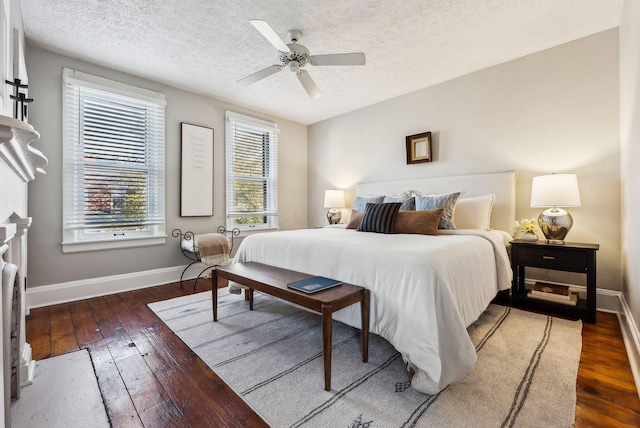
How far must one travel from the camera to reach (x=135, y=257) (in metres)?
3.37

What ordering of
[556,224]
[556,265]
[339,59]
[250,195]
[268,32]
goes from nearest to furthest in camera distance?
[268,32] → [339,59] → [556,265] → [556,224] → [250,195]

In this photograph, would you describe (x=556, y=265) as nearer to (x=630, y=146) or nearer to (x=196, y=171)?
(x=630, y=146)

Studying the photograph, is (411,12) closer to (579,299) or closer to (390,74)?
(390,74)

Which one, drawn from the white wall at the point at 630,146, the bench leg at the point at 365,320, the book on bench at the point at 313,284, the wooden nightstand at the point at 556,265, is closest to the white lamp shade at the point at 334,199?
the wooden nightstand at the point at 556,265

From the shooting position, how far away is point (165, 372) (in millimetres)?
1671

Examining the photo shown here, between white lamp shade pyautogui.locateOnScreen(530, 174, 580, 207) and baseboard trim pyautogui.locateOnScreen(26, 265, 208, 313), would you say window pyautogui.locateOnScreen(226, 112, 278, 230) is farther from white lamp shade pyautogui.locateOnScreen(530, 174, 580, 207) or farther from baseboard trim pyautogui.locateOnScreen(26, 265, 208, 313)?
white lamp shade pyautogui.locateOnScreen(530, 174, 580, 207)

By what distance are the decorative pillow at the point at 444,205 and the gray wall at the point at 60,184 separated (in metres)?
2.79

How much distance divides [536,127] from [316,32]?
2.44 m

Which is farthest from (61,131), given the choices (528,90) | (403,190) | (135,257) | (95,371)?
(528,90)

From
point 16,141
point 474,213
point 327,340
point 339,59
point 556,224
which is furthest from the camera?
point 474,213

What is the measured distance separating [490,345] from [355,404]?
3.74 ft

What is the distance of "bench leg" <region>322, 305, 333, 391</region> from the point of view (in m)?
1.47

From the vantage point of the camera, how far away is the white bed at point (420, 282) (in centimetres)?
144

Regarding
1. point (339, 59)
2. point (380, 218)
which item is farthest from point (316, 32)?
point (380, 218)
